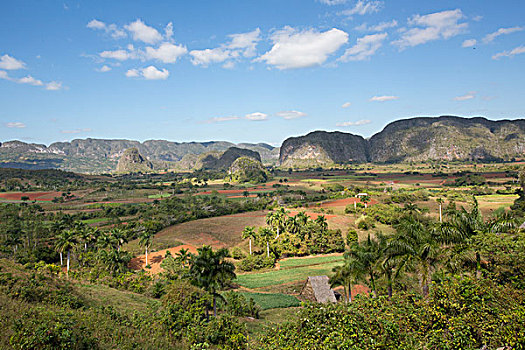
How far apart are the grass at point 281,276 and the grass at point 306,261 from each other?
173cm

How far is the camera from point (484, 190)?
291ft

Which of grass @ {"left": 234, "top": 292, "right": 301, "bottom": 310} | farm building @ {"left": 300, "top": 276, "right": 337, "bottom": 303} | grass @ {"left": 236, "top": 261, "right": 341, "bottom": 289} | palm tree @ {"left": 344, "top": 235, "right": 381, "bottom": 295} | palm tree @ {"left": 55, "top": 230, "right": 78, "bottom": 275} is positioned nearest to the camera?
palm tree @ {"left": 344, "top": 235, "right": 381, "bottom": 295}

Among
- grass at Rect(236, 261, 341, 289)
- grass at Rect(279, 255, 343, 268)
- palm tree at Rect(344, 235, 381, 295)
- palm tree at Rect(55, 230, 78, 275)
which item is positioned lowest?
grass at Rect(279, 255, 343, 268)

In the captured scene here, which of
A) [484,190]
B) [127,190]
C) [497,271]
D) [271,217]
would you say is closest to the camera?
[497,271]

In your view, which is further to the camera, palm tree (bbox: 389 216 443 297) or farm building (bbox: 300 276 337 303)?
farm building (bbox: 300 276 337 303)

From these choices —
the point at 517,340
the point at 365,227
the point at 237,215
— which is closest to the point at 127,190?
the point at 237,215

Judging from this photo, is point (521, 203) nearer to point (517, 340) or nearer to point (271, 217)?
point (271, 217)

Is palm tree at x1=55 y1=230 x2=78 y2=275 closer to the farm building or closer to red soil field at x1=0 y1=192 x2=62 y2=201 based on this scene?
the farm building

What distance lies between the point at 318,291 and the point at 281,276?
10.7 meters

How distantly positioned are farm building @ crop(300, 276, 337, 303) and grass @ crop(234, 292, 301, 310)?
1.28 meters

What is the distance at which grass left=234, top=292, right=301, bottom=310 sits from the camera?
30.0 m

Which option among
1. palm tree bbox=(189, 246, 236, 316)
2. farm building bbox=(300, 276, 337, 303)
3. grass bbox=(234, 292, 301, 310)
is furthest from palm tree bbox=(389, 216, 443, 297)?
grass bbox=(234, 292, 301, 310)

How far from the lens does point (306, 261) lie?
4700 cm

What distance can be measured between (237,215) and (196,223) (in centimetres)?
1265
